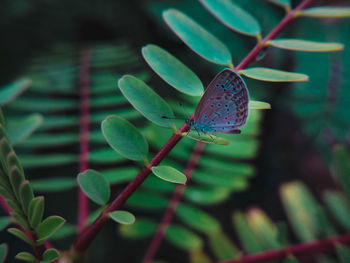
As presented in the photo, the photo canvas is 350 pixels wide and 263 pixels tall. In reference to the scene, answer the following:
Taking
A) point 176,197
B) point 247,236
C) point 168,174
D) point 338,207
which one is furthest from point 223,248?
point 168,174

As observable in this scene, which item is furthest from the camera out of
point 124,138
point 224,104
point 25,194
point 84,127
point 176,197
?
point 176,197

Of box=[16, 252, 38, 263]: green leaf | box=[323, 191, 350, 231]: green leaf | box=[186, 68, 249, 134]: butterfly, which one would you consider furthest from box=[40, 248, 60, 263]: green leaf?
box=[323, 191, 350, 231]: green leaf

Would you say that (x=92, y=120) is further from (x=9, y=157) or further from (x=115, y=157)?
(x=9, y=157)

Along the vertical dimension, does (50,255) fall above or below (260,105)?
below

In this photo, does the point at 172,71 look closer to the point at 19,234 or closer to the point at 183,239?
the point at 19,234

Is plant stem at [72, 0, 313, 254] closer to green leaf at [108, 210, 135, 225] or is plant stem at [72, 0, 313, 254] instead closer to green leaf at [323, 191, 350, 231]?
green leaf at [108, 210, 135, 225]
